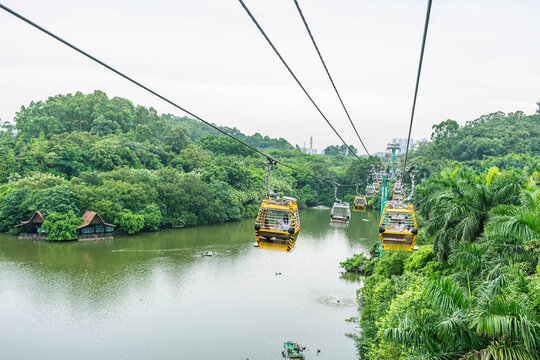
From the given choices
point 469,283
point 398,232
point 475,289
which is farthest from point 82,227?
point 475,289

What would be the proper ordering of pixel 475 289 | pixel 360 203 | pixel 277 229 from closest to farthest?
1. pixel 475 289
2. pixel 277 229
3. pixel 360 203

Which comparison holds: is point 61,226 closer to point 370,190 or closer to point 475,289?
point 370,190

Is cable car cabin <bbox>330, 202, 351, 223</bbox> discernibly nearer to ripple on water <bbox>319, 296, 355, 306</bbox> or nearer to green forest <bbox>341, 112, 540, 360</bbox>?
green forest <bbox>341, 112, 540, 360</bbox>

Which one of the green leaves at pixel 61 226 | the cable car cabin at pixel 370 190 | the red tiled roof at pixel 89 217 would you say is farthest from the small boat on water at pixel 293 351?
the red tiled roof at pixel 89 217

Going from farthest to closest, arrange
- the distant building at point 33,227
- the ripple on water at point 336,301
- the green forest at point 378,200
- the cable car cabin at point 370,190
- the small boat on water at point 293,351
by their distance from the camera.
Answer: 1. the distant building at point 33,227
2. the cable car cabin at point 370,190
3. the ripple on water at point 336,301
4. the small boat on water at point 293,351
5. the green forest at point 378,200

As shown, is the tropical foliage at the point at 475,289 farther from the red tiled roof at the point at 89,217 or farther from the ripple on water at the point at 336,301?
the red tiled roof at the point at 89,217

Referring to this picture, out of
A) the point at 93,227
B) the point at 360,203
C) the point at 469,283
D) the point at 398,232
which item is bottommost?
the point at 93,227
